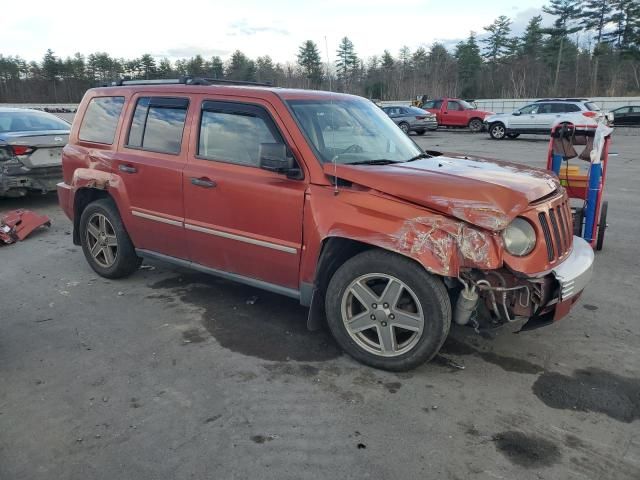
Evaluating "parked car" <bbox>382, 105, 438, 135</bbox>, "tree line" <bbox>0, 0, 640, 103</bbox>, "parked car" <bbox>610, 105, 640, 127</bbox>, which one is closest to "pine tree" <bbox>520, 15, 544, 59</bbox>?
"tree line" <bbox>0, 0, 640, 103</bbox>

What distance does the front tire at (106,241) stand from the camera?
5137mm

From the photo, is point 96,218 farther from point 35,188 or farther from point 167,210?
point 35,188

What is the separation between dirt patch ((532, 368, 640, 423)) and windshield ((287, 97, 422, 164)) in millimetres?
2004

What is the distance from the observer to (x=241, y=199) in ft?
13.2

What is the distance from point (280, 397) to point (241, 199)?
5.16 ft

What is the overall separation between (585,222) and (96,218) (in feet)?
18.0

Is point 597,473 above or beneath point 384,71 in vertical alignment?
beneath

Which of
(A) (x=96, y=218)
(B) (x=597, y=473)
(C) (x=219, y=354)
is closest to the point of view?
(B) (x=597, y=473)

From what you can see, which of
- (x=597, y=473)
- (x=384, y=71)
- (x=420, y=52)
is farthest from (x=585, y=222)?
(x=420, y=52)

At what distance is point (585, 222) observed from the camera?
5.95m

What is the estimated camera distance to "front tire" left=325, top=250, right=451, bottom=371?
10.7 ft

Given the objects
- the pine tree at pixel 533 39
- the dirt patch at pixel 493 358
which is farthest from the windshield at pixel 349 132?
the pine tree at pixel 533 39

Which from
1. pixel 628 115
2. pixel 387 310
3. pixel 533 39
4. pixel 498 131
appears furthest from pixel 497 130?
pixel 533 39

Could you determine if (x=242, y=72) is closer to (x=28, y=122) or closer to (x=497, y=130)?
(x=497, y=130)
